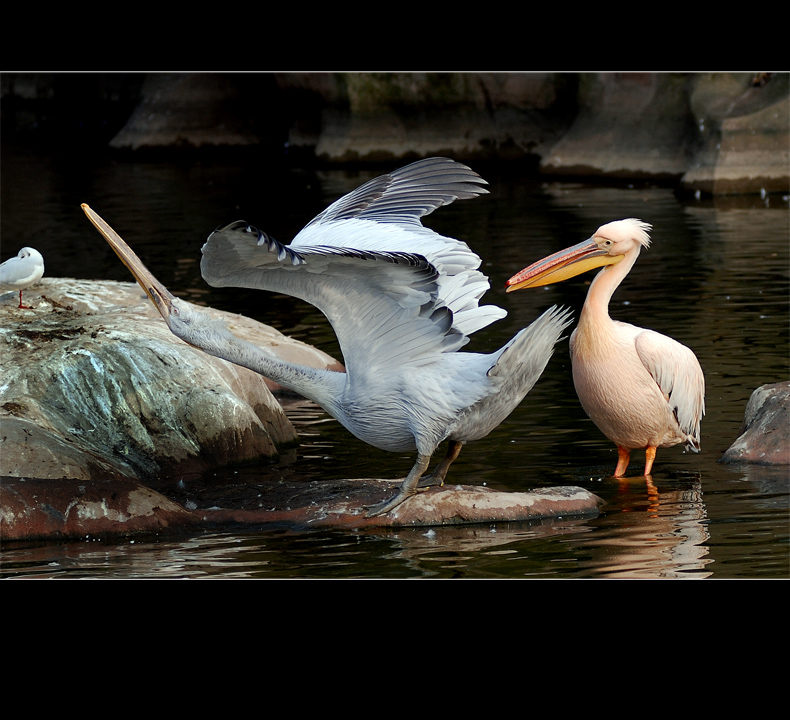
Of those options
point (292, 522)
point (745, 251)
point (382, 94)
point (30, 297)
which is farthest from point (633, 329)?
point (382, 94)

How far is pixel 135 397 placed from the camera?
20.4ft

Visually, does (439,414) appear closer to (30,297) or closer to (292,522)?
(292,522)

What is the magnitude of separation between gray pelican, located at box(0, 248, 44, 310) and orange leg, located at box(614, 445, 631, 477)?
3.60 m

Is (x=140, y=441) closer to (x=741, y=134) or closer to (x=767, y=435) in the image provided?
(x=767, y=435)

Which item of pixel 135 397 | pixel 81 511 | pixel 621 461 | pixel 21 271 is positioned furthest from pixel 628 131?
pixel 81 511

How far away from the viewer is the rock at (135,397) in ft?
19.8

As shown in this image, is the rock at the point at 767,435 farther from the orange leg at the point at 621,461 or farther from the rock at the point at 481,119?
the rock at the point at 481,119

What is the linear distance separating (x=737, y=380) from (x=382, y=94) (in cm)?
1310

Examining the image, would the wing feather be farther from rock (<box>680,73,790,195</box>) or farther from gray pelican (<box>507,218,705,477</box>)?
rock (<box>680,73,790,195</box>)

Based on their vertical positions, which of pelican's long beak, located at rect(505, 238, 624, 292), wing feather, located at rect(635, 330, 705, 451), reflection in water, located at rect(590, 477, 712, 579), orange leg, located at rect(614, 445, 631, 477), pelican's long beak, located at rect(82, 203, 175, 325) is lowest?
reflection in water, located at rect(590, 477, 712, 579)

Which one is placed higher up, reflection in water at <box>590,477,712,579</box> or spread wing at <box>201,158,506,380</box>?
spread wing at <box>201,158,506,380</box>

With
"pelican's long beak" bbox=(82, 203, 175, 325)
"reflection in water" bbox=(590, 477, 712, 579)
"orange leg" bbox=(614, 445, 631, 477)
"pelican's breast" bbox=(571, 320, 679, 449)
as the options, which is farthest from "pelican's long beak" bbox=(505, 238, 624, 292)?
"pelican's long beak" bbox=(82, 203, 175, 325)

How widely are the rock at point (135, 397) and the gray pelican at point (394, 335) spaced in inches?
45.9

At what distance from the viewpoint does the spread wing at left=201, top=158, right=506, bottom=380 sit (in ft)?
14.8
